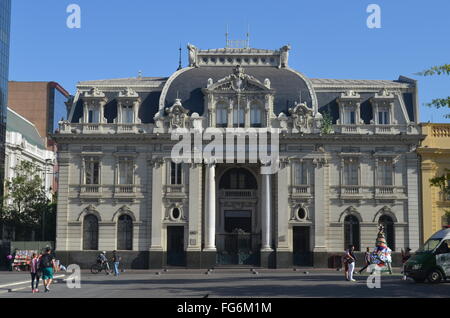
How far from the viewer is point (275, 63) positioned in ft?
206

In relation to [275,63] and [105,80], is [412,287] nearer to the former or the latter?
[275,63]

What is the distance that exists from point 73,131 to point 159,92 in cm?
795

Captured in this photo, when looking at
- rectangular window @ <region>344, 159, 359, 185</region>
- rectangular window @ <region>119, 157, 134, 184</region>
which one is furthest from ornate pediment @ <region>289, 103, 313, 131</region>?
rectangular window @ <region>119, 157, 134, 184</region>

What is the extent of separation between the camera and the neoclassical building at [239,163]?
190ft

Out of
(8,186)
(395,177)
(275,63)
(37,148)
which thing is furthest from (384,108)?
(37,148)

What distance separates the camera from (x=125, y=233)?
192 feet

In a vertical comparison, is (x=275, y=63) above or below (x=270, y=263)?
above

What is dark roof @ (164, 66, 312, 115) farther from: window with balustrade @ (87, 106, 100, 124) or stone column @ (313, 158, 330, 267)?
window with balustrade @ (87, 106, 100, 124)

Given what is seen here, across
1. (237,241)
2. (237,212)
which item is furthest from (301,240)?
(237,212)

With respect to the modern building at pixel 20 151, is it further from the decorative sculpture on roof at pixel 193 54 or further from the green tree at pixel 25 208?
the decorative sculpture on roof at pixel 193 54

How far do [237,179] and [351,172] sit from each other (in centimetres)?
977

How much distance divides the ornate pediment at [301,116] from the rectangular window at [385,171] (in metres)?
6.79

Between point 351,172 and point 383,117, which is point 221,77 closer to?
point 351,172
